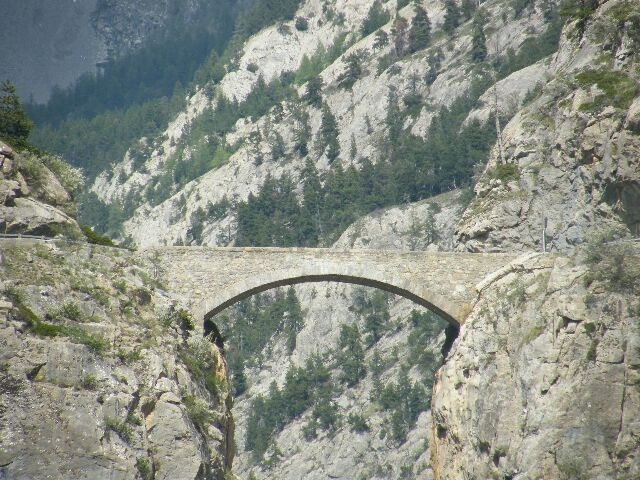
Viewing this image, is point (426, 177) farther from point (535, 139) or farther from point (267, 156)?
point (535, 139)

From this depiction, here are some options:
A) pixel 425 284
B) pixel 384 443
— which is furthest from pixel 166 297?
pixel 384 443

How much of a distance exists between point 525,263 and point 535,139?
457 inches

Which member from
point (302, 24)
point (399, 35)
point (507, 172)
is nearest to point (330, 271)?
point (507, 172)

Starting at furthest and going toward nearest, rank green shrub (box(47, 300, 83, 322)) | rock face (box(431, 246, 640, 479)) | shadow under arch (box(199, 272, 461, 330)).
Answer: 1. shadow under arch (box(199, 272, 461, 330))
2. rock face (box(431, 246, 640, 479))
3. green shrub (box(47, 300, 83, 322))

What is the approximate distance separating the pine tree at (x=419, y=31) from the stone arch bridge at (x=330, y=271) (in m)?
89.0

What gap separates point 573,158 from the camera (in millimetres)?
48781

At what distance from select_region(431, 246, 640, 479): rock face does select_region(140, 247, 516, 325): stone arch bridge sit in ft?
4.40

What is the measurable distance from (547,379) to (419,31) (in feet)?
322

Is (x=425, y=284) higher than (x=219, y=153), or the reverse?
(x=219, y=153)

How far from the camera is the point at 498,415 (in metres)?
39.9

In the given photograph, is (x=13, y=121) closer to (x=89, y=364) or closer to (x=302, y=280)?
(x=302, y=280)

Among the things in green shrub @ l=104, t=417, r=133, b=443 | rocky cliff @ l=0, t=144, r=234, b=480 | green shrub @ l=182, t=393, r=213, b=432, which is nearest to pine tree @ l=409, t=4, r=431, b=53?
rocky cliff @ l=0, t=144, r=234, b=480

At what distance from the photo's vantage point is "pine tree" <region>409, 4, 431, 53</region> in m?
130

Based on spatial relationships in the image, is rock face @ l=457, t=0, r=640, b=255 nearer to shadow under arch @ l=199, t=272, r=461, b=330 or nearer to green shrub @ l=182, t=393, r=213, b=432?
shadow under arch @ l=199, t=272, r=461, b=330
